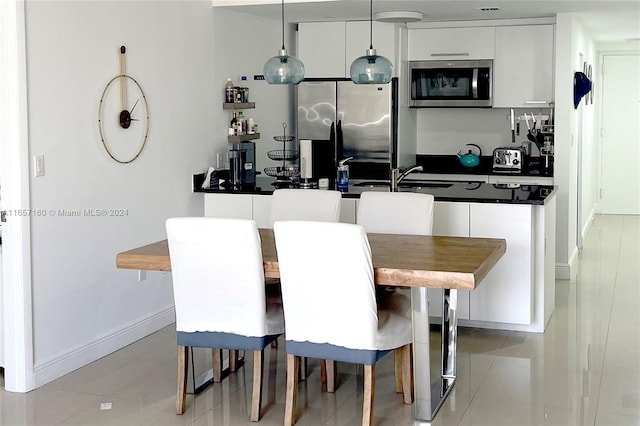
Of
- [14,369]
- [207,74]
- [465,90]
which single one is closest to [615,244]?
[465,90]

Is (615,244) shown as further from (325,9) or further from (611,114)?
(325,9)

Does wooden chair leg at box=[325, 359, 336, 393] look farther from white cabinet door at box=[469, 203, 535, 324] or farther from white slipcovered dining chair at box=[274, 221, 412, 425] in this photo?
white cabinet door at box=[469, 203, 535, 324]

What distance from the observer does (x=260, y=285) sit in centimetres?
373

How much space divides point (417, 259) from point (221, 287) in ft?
2.96

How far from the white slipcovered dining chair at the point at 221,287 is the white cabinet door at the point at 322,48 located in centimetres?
372

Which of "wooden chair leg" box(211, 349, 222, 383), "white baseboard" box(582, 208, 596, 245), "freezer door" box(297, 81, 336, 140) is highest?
"freezer door" box(297, 81, 336, 140)

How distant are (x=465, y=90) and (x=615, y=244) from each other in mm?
2591

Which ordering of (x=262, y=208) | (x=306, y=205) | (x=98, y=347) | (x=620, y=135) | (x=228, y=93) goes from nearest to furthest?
(x=98, y=347) → (x=306, y=205) → (x=262, y=208) → (x=228, y=93) → (x=620, y=135)

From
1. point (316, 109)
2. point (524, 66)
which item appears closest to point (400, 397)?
point (316, 109)

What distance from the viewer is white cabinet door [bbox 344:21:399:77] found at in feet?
23.1

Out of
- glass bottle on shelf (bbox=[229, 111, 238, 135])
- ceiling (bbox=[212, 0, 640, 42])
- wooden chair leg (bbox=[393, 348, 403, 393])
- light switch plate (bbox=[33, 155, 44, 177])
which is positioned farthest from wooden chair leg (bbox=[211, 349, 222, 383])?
ceiling (bbox=[212, 0, 640, 42])

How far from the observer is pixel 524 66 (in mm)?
7180

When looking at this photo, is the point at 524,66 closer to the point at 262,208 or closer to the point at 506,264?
the point at 506,264

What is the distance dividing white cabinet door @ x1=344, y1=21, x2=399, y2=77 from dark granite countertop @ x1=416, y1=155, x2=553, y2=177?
116cm
